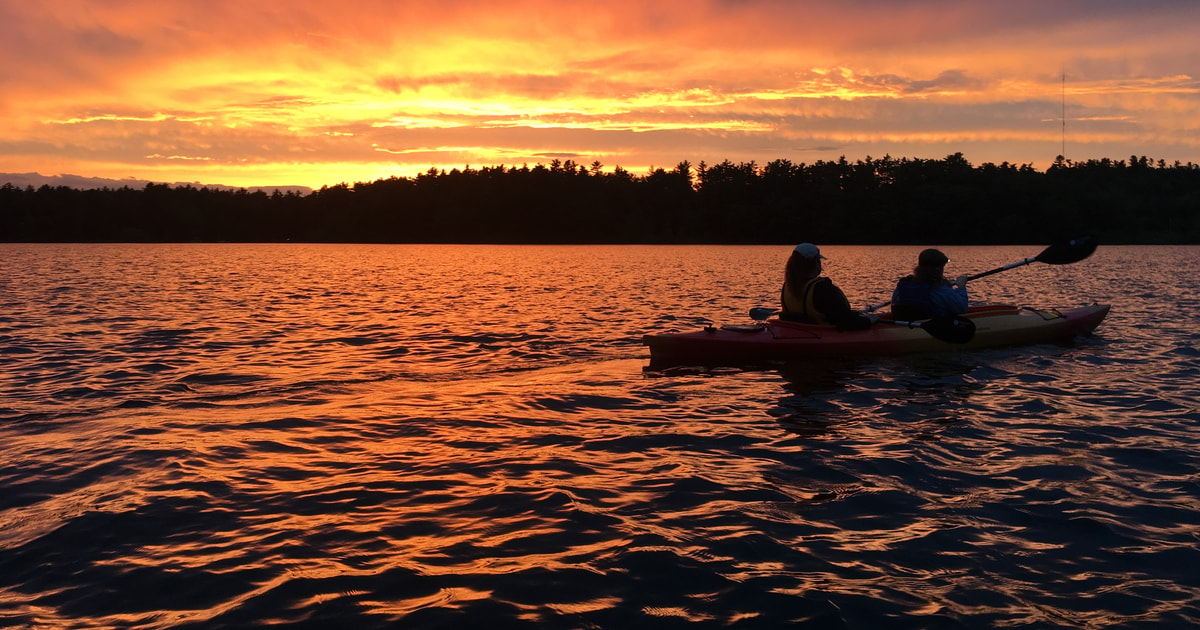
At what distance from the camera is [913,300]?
1304 centimetres

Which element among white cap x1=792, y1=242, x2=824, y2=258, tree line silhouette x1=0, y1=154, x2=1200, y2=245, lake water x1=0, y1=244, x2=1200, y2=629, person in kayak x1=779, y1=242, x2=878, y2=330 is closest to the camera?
lake water x1=0, y1=244, x2=1200, y2=629

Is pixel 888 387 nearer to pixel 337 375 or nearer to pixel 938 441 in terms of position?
pixel 938 441

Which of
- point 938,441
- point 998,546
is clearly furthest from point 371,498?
point 938,441

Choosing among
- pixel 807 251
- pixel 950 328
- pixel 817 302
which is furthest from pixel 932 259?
pixel 807 251

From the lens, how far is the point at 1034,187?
106m

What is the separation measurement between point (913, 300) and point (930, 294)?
0.87ft

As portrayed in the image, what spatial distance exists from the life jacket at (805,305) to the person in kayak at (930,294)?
5.11ft

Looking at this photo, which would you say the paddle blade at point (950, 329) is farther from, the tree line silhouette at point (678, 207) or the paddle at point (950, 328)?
the tree line silhouette at point (678, 207)

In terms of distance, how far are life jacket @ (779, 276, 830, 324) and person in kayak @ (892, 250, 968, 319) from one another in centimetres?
156

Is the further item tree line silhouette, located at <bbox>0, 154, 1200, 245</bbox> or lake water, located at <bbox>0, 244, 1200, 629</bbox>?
tree line silhouette, located at <bbox>0, 154, 1200, 245</bbox>

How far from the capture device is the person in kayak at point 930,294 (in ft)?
42.0

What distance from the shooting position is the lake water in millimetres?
4234

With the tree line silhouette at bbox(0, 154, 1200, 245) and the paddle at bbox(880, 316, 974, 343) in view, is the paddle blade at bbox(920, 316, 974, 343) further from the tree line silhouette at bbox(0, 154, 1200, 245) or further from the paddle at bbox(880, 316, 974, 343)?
the tree line silhouette at bbox(0, 154, 1200, 245)

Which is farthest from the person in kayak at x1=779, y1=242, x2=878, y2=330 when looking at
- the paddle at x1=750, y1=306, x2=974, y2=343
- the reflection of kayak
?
the paddle at x1=750, y1=306, x2=974, y2=343
